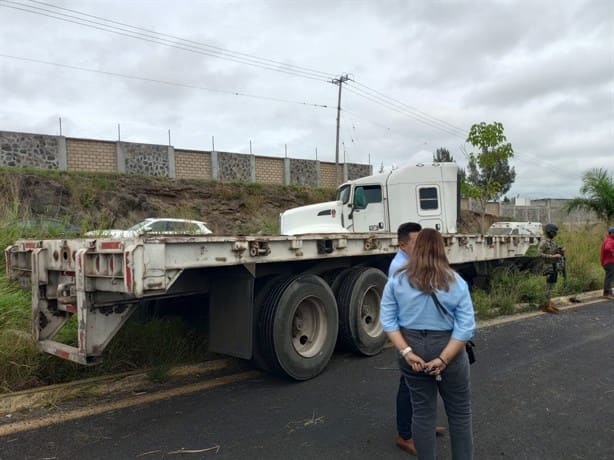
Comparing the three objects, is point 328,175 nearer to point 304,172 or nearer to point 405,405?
point 304,172

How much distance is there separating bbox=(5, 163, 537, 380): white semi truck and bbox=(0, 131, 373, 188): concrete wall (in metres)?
16.7

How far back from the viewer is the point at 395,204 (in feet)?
32.5

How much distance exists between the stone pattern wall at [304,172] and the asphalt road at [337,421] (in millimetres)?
21626

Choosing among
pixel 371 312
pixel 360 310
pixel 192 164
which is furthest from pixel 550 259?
pixel 192 164

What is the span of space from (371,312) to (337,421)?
242 centimetres

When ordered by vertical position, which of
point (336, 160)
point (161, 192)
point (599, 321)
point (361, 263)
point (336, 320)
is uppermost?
point (336, 160)

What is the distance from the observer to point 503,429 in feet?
12.8

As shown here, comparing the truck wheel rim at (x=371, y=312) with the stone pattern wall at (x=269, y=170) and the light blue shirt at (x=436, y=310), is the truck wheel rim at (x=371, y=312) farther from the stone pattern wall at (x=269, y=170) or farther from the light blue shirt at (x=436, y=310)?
the stone pattern wall at (x=269, y=170)

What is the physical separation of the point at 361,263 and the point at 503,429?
2937 millimetres

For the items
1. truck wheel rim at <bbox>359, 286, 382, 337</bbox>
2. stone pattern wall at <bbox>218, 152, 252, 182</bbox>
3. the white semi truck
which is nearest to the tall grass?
the white semi truck

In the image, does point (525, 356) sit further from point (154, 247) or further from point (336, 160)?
point (336, 160)

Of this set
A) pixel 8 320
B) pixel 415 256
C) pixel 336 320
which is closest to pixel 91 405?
pixel 8 320

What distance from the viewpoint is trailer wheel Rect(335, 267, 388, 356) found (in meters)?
5.81

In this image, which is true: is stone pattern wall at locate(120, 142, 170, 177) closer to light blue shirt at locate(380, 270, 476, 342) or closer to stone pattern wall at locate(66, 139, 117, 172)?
stone pattern wall at locate(66, 139, 117, 172)
